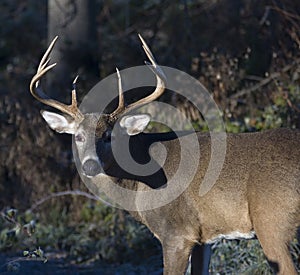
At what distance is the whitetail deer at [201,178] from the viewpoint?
594 cm

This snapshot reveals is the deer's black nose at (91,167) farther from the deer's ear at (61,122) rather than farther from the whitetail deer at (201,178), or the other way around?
the deer's ear at (61,122)

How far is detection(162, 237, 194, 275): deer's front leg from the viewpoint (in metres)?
6.46

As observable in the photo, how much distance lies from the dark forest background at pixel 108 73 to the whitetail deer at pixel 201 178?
0.87 m

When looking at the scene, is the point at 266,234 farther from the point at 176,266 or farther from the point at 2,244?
the point at 2,244

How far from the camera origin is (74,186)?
381 inches

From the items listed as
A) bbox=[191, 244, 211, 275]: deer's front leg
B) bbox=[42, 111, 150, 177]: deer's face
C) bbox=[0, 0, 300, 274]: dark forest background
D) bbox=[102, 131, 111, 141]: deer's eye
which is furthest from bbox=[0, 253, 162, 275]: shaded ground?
bbox=[102, 131, 111, 141]: deer's eye

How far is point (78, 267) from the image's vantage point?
8.34m

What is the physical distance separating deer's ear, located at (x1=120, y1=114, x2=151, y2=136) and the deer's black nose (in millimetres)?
457

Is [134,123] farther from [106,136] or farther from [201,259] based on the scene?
[201,259]

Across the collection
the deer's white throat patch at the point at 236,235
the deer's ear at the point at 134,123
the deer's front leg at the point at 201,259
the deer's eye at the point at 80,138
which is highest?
the deer's ear at the point at 134,123

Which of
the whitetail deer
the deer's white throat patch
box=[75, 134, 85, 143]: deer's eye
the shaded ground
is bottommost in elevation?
the shaded ground

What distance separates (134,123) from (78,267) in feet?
6.61

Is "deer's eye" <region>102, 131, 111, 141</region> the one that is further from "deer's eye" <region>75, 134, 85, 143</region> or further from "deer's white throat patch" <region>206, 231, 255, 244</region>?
"deer's white throat patch" <region>206, 231, 255, 244</region>

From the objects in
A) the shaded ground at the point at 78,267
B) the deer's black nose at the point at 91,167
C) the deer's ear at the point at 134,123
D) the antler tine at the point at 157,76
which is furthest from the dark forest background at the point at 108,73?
the antler tine at the point at 157,76
